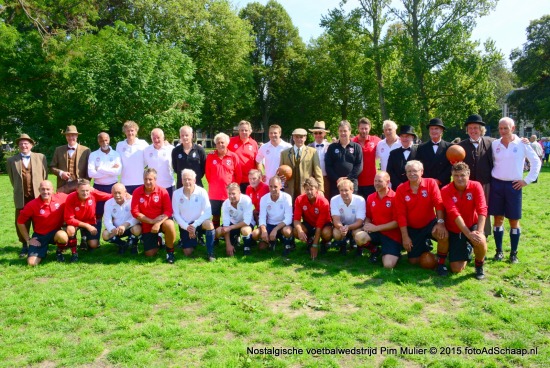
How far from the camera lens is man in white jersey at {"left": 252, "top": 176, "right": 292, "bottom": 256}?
743 centimetres

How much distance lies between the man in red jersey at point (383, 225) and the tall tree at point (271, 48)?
3941 centimetres

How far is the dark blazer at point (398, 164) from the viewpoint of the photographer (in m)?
7.39

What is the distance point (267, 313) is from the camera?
16.4 ft

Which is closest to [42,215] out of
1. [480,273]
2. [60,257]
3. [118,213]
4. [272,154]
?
[60,257]

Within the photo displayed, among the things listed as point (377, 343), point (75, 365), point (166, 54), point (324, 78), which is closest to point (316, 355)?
point (377, 343)

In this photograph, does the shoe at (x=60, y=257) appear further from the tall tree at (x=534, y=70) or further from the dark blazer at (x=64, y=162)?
the tall tree at (x=534, y=70)

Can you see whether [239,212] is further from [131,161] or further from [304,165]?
[131,161]

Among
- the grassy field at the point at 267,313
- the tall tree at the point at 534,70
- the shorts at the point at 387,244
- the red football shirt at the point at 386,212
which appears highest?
the tall tree at the point at 534,70

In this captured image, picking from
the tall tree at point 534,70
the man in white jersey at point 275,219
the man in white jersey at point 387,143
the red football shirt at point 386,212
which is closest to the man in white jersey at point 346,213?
the red football shirt at point 386,212

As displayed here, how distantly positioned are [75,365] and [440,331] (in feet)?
11.9

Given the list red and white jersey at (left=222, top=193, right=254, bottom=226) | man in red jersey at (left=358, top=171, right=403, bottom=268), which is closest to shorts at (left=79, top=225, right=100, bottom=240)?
red and white jersey at (left=222, top=193, right=254, bottom=226)

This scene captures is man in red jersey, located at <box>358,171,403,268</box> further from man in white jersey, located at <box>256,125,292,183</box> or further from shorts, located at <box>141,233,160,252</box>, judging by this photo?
shorts, located at <box>141,233,160,252</box>

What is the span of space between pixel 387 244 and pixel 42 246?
19.0 feet

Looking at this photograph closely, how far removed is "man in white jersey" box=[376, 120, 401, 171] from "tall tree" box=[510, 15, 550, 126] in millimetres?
37273
